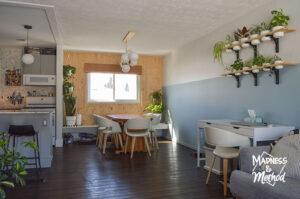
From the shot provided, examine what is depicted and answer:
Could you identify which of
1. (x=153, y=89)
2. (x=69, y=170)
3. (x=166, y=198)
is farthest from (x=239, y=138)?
(x=153, y=89)

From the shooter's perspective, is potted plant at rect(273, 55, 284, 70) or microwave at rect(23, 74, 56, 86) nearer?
potted plant at rect(273, 55, 284, 70)

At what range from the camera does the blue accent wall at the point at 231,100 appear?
3.53 m

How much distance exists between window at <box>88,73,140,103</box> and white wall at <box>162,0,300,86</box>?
1048mm

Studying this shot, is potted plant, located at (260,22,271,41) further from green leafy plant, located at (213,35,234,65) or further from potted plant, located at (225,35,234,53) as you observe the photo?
green leafy plant, located at (213,35,234,65)

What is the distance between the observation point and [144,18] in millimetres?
4621

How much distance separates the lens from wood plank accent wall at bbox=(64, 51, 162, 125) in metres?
7.70

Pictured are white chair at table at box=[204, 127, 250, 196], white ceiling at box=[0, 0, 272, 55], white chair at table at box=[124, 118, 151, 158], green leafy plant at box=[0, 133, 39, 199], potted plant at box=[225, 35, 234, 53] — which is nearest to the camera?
green leafy plant at box=[0, 133, 39, 199]

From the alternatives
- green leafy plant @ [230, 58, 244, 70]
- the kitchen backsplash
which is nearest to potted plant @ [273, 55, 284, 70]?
green leafy plant @ [230, 58, 244, 70]

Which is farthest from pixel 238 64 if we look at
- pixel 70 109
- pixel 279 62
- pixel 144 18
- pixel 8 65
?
pixel 8 65

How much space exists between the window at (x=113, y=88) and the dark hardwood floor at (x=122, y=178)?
9.26 ft

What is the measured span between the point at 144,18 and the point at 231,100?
2.22 m

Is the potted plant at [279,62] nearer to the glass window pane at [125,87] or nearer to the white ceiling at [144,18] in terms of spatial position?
the white ceiling at [144,18]

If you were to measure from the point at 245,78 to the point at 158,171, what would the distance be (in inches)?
85.8

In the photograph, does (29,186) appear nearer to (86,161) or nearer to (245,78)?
(86,161)
